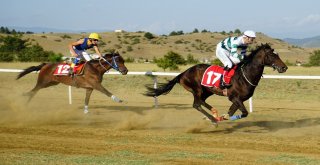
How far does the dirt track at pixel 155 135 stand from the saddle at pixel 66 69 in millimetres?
1016

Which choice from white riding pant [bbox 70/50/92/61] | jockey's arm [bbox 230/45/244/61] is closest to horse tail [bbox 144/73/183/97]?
jockey's arm [bbox 230/45/244/61]

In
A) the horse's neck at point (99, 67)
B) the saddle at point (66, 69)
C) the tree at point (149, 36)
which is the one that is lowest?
the tree at point (149, 36)

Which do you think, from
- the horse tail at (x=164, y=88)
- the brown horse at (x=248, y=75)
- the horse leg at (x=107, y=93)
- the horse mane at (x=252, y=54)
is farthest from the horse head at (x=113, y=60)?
the horse mane at (x=252, y=54)

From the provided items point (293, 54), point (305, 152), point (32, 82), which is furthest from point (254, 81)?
point (293, 54)

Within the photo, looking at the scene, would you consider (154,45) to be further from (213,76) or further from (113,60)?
(213,76)

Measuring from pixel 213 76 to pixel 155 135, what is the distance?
182 centimetres

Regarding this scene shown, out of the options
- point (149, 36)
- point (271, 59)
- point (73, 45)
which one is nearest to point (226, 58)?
point (271, 59)

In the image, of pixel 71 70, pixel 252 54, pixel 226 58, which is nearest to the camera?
pixel 252 54

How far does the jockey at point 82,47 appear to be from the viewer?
1380cm

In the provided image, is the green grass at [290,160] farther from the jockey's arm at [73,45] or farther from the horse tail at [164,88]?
the jockey's arm at [73,45]

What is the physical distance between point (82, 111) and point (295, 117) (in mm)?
5484

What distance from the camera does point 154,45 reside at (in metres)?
87.1

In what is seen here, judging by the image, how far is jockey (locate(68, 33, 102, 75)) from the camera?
45.3 ft

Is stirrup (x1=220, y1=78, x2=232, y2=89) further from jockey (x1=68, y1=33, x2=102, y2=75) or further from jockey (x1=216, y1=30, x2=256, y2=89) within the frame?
jockey (x1=68, y1=33, x2=102, y2=75)
